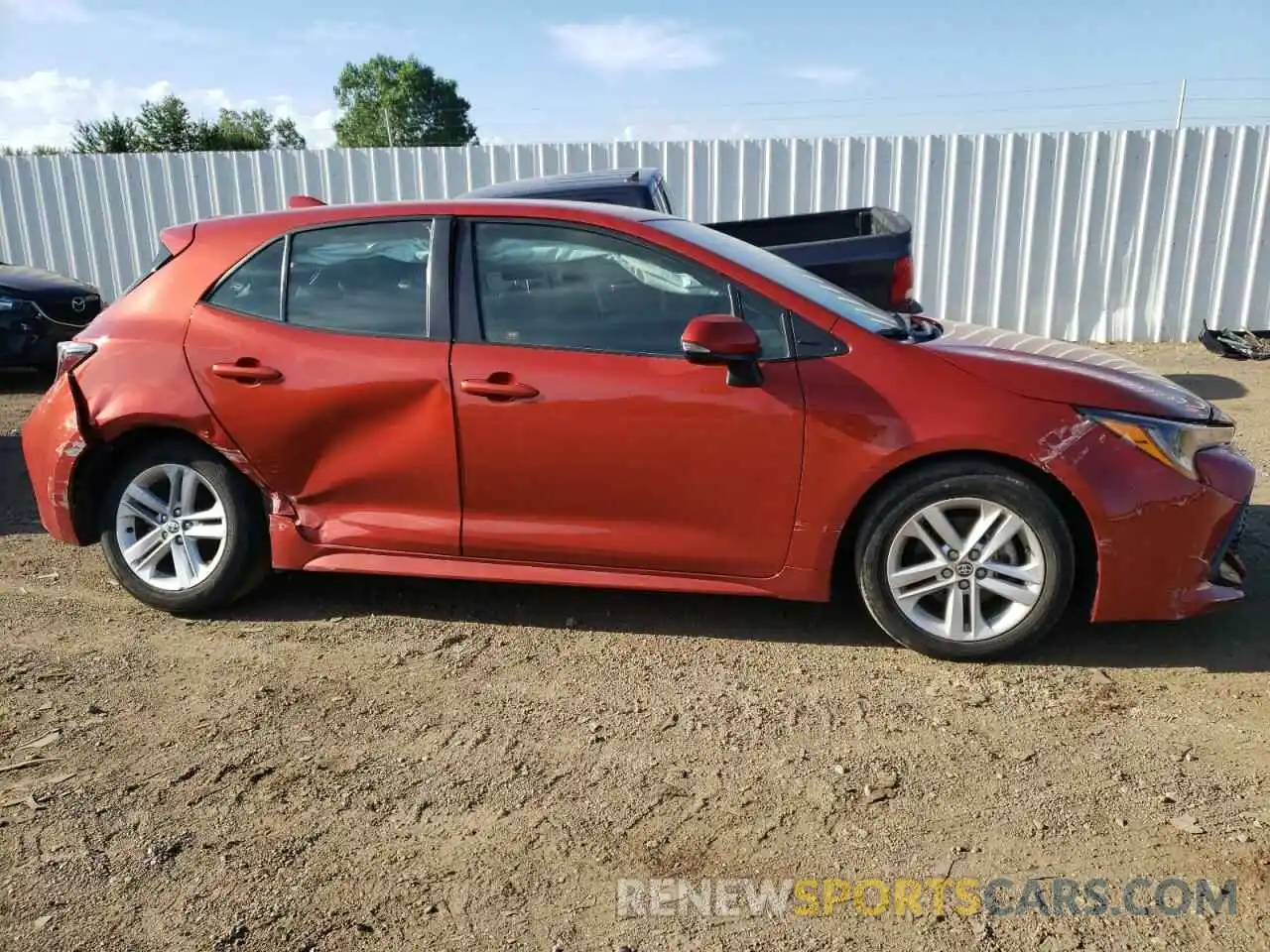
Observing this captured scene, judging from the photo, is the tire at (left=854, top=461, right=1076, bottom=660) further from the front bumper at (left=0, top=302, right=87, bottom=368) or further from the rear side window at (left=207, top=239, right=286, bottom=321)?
the front bumper at (left=0, top=302, right=87, bottom=368)

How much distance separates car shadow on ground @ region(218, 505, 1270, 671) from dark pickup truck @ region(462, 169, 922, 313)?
7.75ft

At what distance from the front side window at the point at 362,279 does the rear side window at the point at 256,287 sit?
0.06 meters

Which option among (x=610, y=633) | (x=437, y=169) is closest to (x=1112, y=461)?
(x=610, y=633)

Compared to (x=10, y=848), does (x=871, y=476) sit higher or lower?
higher

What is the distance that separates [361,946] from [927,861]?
139 cm

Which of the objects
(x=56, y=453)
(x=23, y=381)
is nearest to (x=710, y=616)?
(x=56, y=453)

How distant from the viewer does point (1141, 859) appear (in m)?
2.41

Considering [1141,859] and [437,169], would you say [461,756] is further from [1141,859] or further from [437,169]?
[437,169]

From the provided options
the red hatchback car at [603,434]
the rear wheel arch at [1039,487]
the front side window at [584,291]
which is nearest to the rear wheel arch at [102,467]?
the red hatchback car at [603,434]

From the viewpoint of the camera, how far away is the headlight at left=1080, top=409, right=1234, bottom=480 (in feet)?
10.7

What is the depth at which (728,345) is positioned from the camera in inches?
127

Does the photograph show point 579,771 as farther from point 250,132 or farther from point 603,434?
point 250,132

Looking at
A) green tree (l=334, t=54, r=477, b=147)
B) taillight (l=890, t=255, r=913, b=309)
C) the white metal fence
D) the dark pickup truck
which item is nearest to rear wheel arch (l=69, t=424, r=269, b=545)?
the dark pickup truck

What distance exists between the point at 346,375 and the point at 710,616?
68.0 inches
